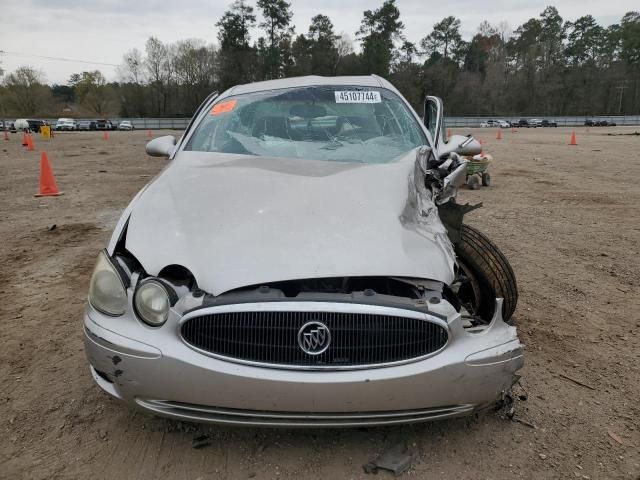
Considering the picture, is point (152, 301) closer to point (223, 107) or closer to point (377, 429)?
point (377, 429)

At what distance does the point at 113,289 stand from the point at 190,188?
2.59 ft

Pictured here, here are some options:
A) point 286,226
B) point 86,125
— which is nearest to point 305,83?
point 286,226

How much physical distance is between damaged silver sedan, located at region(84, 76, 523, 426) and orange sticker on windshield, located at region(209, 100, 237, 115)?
4.54 ft

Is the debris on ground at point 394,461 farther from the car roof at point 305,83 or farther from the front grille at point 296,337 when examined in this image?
the car roof at point 305,83

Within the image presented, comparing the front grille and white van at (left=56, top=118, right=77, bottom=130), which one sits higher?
white van at (left=56, top=118, right=77, bottom=130)

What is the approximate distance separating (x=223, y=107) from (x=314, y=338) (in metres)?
2.59

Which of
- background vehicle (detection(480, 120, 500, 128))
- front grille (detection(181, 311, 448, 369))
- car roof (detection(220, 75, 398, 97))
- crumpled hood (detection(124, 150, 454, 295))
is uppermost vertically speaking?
background vehicle (detection(480, 120, 500, 128))

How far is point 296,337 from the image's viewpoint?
5.96 ft

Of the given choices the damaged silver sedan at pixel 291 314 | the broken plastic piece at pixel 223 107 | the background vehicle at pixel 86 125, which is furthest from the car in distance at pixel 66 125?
the damaged silver sedan at pixel 291 314

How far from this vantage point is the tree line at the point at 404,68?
66.1 m

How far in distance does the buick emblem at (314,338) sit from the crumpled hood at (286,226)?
0.21 m

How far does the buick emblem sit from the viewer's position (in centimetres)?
181

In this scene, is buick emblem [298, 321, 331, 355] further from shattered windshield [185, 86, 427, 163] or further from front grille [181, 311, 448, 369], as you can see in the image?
shattered windshield [185, 86, 427, 163]

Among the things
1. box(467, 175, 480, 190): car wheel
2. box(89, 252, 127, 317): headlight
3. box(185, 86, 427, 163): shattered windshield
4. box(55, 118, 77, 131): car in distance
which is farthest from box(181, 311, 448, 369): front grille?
box(55, 118, 77, 131): car in distance
